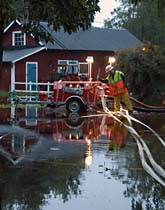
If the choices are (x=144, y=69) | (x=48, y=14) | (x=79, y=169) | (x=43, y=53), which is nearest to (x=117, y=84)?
(x=144, y=69)

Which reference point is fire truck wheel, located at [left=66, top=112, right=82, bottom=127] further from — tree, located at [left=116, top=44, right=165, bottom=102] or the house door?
the house door

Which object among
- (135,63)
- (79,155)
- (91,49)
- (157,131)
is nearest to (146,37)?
Answer: (91,49)

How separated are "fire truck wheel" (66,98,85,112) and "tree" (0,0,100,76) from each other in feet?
49.9

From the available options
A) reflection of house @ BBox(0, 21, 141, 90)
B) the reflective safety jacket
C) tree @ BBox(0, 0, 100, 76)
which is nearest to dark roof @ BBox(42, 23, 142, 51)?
reflection of house @ BBox(0, 21, 141, 90)

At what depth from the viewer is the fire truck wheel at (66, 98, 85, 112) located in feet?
73.0

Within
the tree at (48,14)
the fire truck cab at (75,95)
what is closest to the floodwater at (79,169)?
the tree at (48,14)

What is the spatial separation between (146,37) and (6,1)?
57.8 metres

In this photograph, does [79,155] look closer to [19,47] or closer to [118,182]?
[118,182]

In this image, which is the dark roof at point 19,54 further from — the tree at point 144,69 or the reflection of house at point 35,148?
the reflection of house at point 35,148

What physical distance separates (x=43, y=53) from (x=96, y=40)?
5.48m

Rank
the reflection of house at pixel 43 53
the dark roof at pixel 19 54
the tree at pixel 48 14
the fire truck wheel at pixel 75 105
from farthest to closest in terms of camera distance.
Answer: the reflection of house at pixel 43 53, the dark roof at pixel 19 54, the fire truck wheel at pixel 75 105, the tree at pixel 48 14

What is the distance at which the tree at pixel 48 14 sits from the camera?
6.33 metres

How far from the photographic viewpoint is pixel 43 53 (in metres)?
41.0

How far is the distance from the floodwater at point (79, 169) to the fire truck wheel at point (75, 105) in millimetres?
5450
